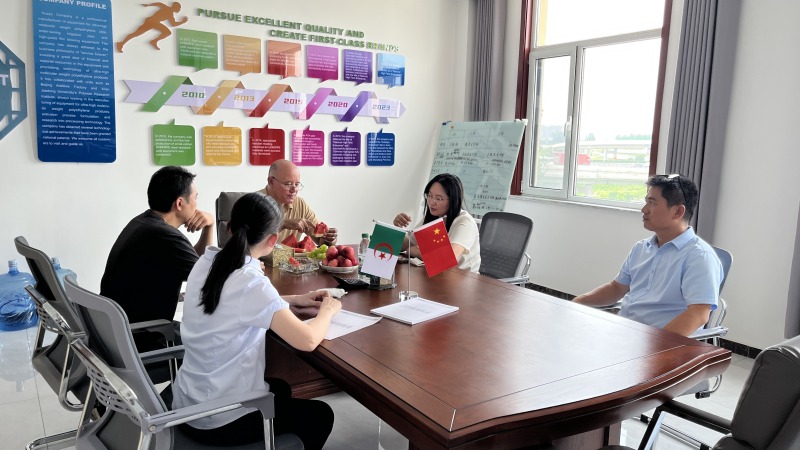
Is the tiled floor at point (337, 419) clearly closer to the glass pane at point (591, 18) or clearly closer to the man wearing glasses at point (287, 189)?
the man wearing glasses at point (287, 189)

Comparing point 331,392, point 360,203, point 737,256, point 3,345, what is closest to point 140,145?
point 3,345

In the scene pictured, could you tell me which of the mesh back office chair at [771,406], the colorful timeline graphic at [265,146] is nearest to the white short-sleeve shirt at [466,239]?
the mesh back office chair at [771,406]

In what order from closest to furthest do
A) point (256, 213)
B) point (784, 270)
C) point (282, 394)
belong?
point (256, 213), point (282, 394), point (784, 270)

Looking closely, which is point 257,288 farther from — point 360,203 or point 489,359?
point 360,203

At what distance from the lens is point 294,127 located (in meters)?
4.96

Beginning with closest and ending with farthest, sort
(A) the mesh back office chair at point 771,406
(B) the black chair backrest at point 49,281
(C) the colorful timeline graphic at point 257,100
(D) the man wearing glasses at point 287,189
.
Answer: (A) the mesh back office chair at point 771,406
(B) the black chair backrest at point 49,281
(D) the man wearing glasses at point 287,189
(C) the colorful timeline graphic at point 257,100

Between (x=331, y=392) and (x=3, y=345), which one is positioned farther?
(x=3, y=345)

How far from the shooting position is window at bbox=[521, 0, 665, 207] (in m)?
4.46

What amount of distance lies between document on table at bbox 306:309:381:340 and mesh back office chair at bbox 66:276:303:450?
34 centimetres

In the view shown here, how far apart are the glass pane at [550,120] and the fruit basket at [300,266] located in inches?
120

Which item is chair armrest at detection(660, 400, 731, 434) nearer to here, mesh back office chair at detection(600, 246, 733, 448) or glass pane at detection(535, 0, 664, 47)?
mesh back office chair at detection(600, 246, 733, 448)

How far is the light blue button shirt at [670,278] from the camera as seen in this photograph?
7.29 feet

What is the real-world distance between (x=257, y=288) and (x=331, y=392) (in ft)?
5.13

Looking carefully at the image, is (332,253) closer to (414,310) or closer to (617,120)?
(414,310)
